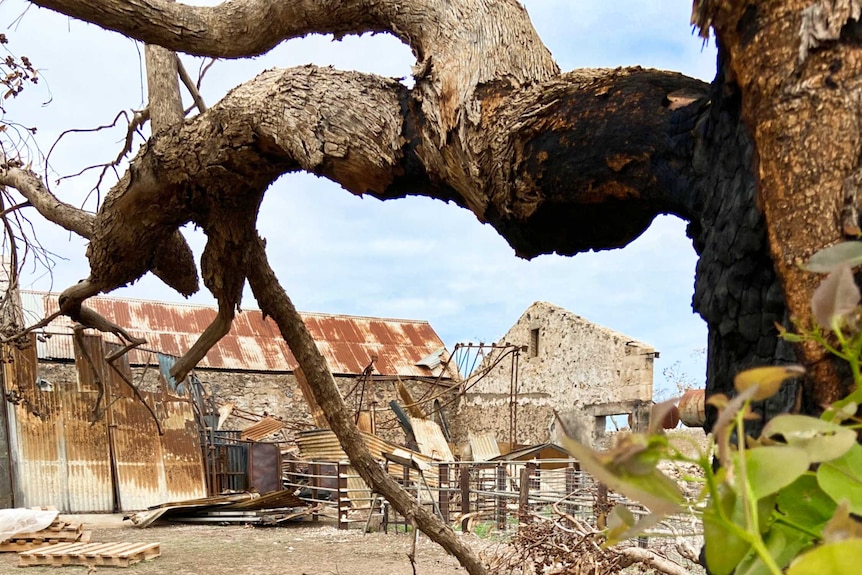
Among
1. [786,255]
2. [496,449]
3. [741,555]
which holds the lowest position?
[496,449]

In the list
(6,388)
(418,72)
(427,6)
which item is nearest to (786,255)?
(418,72)

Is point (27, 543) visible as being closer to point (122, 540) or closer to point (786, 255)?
point (122, 540)

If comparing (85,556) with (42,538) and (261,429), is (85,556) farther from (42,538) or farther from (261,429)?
(261,429)

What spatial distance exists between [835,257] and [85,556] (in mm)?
8657

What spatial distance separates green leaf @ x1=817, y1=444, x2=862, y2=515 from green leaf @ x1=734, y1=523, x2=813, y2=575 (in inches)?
1.4

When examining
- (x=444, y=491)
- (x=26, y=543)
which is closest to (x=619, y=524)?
(x=26, y=543)

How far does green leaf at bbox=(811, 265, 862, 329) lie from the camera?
0.36m

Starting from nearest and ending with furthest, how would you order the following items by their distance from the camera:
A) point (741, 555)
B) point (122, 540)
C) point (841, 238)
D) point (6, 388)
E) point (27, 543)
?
1. point (741, 555)
2. point (841, 238)
3. point (27, 543)
4. point (122, 540)
5. point (6, 388)

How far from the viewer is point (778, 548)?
15.0 inches

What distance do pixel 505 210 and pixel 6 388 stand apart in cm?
1051

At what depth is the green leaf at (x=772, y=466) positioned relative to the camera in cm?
32

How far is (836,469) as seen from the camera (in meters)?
0.38

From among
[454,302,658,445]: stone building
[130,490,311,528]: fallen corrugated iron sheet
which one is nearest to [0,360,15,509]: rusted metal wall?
[130,490,311,528]: fallen corrugated iron sheet

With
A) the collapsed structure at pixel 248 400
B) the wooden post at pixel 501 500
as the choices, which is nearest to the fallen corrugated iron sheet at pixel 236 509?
the collapsed structure at pixel 248 400
